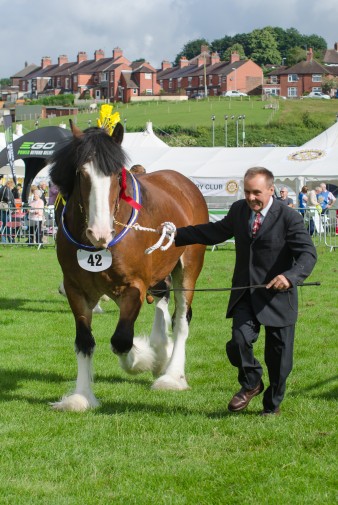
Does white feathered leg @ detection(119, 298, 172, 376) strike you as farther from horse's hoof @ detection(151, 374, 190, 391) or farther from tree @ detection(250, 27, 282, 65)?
tree @ detection(250, 27, 282, 65)

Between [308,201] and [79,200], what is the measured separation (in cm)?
2076

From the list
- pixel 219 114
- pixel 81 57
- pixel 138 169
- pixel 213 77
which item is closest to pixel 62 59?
pixel 81 57

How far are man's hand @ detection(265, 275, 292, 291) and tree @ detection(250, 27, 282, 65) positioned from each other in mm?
187009

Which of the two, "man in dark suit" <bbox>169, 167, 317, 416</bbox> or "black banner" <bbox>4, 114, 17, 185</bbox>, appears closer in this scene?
"man in dark suit" <bbox>169, 167, 317, 416</bbox>

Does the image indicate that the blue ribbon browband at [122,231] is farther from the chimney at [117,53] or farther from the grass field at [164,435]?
the chimney at [117,53]

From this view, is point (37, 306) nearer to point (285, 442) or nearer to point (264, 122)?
point (285, 442)

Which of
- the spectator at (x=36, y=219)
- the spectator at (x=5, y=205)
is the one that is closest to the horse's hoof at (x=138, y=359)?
the spectator at (x=36, y=219)

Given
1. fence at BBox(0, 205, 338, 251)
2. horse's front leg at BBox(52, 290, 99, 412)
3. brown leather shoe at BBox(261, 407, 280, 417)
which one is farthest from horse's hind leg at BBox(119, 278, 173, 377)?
fence at BBox(0, 205, 338, 251)

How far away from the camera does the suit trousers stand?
6.45 m

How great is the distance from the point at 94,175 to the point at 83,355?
1617 mm

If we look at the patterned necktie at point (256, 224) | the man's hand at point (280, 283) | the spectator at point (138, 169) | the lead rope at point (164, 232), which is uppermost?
the spectator at point (138, 169)

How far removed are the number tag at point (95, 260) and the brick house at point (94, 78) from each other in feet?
513

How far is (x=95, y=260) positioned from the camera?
22.7 feet

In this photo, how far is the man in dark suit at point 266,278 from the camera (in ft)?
20.8
